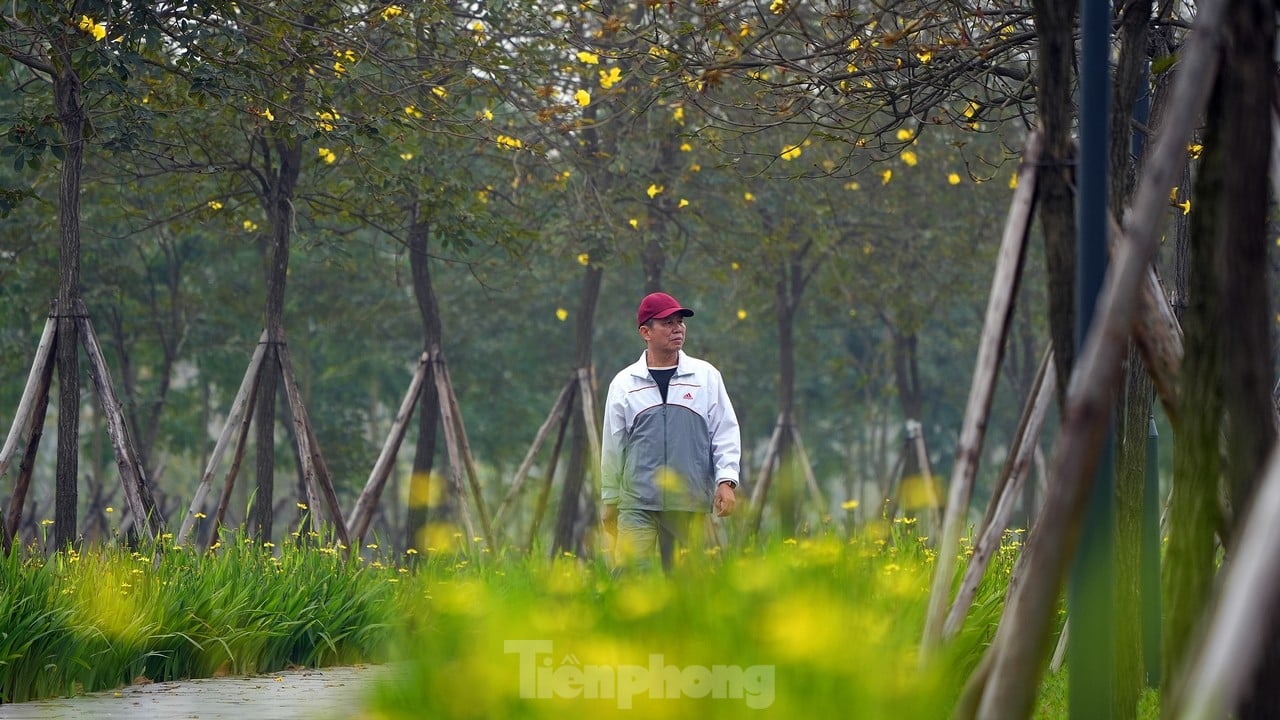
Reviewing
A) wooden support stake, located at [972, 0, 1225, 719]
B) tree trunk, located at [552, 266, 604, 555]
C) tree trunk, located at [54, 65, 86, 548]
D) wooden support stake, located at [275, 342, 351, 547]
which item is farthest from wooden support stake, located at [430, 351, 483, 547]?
wooden support stake, located at [972, 0, 1225, 719]

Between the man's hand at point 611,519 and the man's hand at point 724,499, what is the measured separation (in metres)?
0.56

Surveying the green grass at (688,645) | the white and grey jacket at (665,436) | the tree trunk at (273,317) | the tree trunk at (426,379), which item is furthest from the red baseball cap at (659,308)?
the tree trunk at (426,379)

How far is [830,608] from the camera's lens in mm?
4320

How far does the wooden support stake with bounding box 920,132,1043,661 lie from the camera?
4266 mm

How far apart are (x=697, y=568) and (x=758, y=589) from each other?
31 cm

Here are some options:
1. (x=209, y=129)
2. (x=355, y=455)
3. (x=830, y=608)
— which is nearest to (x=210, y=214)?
(x=209, y=129)

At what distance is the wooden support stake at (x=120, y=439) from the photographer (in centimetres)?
959

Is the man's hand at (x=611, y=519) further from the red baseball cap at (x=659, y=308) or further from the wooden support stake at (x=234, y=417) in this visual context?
the wooden support stake at (x=234, y=417)

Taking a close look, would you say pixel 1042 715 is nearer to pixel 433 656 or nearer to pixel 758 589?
pixel 758 589

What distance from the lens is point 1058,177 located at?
443cm

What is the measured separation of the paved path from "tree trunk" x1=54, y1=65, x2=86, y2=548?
243 cm

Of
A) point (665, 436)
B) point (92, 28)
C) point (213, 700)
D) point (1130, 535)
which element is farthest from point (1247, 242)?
point (92, 28)

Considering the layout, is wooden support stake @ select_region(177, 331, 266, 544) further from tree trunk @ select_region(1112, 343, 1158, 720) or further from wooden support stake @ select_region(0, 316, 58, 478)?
tree trunk @ select_region(1112, 343, 1158, 720)

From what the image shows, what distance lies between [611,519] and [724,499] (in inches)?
→ 27.1
